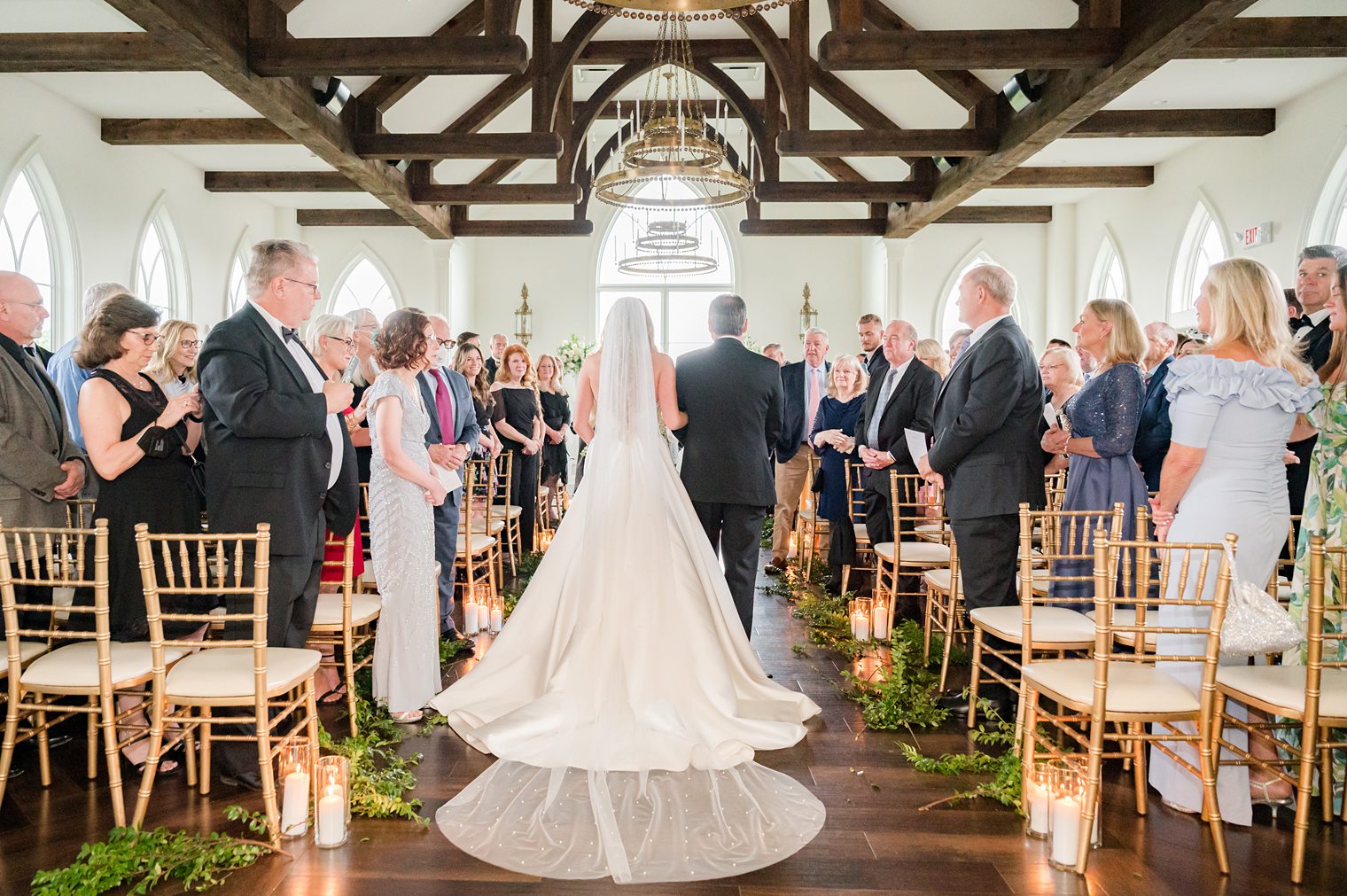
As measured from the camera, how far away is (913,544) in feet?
17.5

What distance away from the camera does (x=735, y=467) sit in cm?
442

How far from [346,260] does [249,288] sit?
1123 centimetres

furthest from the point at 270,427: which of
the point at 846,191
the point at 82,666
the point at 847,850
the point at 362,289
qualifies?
the point at 362,289

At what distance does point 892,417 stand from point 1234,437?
271 centimetres

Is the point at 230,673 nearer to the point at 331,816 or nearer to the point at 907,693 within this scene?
the point at 331,816

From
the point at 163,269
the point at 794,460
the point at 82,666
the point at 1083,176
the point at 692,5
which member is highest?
the point at 1083,176

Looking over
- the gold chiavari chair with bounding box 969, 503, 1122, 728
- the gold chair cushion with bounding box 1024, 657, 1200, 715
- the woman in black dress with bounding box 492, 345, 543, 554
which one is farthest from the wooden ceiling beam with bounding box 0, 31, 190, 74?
the gold chair cushion with bounding box 1024, 657, 1200, 715

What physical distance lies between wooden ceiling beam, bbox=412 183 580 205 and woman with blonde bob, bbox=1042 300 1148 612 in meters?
7.58

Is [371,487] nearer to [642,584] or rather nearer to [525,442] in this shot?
[642,584]

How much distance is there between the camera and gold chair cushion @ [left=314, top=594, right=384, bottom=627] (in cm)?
371

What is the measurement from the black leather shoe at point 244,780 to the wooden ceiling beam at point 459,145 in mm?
6346

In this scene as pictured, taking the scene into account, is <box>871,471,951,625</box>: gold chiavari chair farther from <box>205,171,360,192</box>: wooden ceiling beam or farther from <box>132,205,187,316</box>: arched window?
<box>132,205,187,316</box>: arched window

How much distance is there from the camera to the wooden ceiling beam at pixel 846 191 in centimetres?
1050

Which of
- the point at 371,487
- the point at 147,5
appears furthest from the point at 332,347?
the point at 147,5
